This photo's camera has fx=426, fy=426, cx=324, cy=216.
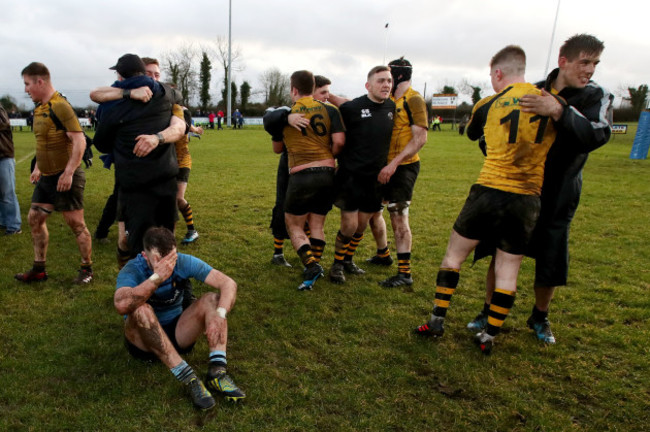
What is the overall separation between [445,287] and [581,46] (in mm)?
2080

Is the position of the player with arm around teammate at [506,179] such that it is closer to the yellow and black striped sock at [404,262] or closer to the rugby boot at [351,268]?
the yellow and black striped sock at [404,262]

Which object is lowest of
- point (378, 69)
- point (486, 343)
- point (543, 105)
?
point (486, 343)

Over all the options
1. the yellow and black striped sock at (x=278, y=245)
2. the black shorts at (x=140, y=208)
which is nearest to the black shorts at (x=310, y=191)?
the yellow and black striped sock at (x=278, y=245)

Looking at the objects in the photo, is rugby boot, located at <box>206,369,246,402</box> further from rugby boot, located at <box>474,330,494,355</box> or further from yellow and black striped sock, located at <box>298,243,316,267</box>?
rugby boot, located at <box>474,330,494,355</box>

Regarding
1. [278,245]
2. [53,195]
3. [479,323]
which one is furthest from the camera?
[278,245]

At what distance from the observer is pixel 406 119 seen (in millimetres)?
4699

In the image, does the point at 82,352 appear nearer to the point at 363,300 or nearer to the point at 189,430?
the point at 189,430

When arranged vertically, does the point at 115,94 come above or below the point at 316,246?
above

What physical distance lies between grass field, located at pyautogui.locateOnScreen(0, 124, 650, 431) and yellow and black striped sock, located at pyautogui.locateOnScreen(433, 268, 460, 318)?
301mm

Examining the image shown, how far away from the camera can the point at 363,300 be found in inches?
177

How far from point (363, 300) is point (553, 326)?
1.80 meters

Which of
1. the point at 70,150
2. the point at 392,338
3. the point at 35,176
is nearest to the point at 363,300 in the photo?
the point at 392,338

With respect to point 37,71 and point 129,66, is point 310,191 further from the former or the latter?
point 37,71

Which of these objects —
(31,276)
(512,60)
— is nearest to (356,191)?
(512,60)
